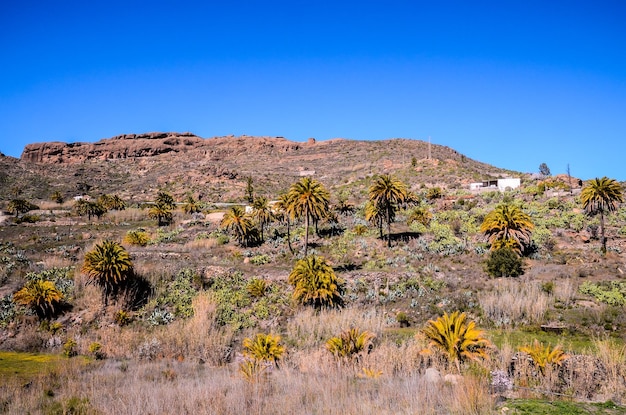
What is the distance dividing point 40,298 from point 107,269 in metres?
4.27

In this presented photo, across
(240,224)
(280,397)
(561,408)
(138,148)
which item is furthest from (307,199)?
(138,148)

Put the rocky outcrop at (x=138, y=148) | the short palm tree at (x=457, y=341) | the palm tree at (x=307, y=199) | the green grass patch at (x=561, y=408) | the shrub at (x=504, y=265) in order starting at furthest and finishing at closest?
1. the rocky outcrop at (x=138, y=148)
2. the palm tree at (x=307, y=199)
3. the shrub at (x=504, y=265)
4. the short palm tree at (x=457, y=341)
5. the green grass patch at (x=561, y=408)

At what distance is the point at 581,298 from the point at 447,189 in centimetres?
4499

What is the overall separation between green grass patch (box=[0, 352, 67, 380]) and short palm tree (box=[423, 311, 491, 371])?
44.4 ft

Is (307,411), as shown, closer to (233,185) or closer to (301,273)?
(301,273)

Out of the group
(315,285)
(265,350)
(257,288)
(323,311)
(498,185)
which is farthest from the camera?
(498,185)

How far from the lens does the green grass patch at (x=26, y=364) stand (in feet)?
49.3

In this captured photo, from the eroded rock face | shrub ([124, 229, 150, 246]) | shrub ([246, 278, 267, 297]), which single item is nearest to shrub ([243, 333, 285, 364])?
shrub ([246, 278, 267, 297])

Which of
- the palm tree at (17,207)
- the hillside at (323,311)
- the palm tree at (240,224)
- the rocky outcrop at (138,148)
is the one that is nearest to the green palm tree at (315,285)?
the hillside at (323,311)

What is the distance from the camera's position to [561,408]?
25.4 feet

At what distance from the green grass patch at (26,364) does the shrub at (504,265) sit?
2791 cm

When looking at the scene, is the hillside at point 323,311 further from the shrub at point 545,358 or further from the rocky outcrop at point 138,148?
the rocky outcrop at point 138,148

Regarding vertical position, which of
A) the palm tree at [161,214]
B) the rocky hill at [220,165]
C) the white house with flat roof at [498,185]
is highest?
the rocky hill at [220,165]

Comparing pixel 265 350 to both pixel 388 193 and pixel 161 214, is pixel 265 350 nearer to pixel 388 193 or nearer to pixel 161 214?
pixel 388 193
